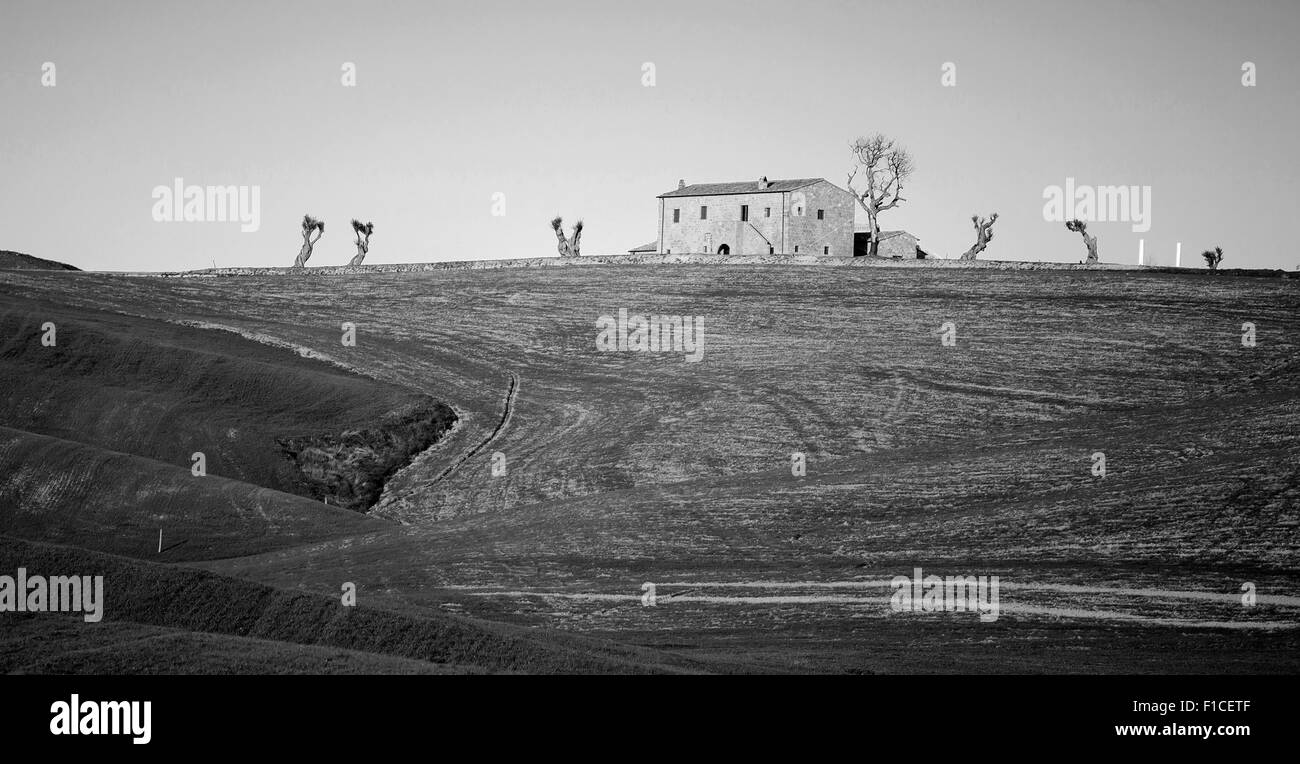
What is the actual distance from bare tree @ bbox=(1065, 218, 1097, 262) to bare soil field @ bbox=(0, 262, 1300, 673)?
589 inches

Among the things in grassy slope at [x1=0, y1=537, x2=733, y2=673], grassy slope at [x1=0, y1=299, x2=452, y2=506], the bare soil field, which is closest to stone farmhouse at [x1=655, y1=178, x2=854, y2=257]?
the bare soil field

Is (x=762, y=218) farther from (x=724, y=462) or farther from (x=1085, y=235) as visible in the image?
(x=724, y=462)

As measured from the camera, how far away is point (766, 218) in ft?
325

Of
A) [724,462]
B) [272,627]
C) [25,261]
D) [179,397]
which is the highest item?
[25,261]

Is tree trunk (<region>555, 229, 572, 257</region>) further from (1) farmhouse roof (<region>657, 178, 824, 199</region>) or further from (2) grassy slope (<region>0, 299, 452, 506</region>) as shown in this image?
(2) grassy slope (<region>0, 299, 452, 506</region>)

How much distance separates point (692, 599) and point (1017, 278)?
47.7m

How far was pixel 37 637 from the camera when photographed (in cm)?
1819

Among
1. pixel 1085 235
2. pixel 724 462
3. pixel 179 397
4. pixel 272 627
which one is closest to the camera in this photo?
pixel 272 627

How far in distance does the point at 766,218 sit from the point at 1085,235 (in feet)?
81.5

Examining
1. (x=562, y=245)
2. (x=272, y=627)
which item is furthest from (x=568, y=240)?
(x=272, y=627)

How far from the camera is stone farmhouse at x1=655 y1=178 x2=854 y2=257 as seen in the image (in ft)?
323

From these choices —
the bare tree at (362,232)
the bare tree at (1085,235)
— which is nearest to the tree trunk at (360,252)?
the bare tree at (362,232)

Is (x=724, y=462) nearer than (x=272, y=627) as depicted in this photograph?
No
